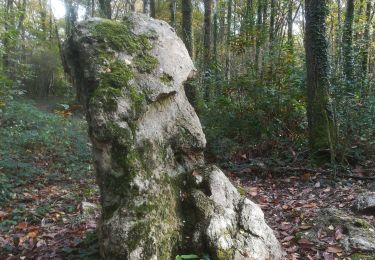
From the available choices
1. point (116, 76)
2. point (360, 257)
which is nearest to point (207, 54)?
point (116, 76)

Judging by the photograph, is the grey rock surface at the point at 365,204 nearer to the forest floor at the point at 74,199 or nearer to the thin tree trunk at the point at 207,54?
the forest floor at the point at 74,199

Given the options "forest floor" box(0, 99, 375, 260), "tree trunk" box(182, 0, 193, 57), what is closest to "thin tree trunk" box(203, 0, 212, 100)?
"tree trunk" box(182, 0, 193, 57)

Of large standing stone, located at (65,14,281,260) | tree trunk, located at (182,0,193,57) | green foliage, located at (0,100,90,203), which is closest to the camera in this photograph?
large standing stone, located at (65,14,281,260)

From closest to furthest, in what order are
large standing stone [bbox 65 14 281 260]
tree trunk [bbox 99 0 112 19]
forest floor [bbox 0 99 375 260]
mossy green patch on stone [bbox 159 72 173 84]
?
1. large standing stone [bbox 65 14 281 260]
2. mossy green patch on stone [bbox 159 72 173 84]
3. forest floor [bbox 0 99 375 260]
4. tree trunk [bbox 99 0 112 19]

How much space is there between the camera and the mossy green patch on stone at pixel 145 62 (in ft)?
13.8

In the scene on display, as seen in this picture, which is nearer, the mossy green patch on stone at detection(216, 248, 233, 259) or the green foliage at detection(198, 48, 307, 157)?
the mossy green patch on stone at detection(216, 248, 233, 259)

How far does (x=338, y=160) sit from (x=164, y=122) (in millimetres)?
4411

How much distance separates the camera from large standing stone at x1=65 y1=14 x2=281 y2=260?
353cm

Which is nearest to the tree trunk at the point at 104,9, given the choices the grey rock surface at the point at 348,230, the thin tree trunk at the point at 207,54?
the thin tree trunk at the point at 207,54

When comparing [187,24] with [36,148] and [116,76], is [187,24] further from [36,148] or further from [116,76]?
[116,76]

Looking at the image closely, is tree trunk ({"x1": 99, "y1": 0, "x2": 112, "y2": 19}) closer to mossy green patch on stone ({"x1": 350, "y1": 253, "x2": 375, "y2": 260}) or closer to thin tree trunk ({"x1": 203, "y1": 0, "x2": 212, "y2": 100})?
thin tree trunk ({"x1": 203, "y1": 0, "x2": 212, "y2": 100})

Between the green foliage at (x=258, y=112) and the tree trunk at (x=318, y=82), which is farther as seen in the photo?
the green foliage at (x=258, y=112)

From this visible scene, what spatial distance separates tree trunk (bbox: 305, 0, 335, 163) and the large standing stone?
3.84 meters

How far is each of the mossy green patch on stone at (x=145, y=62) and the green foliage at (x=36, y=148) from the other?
3.23 metres
